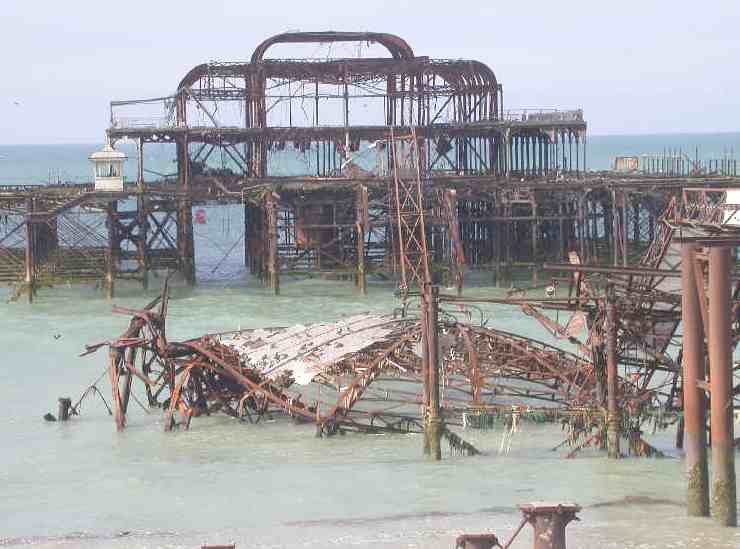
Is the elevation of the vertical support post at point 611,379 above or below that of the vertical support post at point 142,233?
below

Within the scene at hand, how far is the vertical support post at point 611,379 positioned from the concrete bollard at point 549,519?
846 cm

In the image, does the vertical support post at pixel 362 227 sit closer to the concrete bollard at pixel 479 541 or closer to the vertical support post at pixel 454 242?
the vertical support post at pixel 454 242

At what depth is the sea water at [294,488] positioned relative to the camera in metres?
23.9

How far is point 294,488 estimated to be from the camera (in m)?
27.5

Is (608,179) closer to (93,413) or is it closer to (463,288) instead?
(463,288)

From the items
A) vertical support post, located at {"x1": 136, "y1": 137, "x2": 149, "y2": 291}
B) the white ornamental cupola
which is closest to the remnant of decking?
vertical support post, located at {"x1": 136, "y1": 137, "x2": 149, "y2": 291}

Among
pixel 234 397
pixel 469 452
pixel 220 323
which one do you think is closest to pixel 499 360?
pixel 469 452

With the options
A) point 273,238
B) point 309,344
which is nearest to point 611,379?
point 309,344

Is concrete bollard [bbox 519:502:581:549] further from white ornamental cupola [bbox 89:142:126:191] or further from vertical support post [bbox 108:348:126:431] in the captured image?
white ornamental cupola [bbox 89:142:126:191]

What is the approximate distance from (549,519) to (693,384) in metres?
5.60

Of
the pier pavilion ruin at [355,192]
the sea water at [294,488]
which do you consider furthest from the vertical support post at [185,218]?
the sea water at [294,488]

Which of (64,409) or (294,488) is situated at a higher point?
(64,409)

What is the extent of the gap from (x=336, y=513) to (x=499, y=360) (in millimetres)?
5795

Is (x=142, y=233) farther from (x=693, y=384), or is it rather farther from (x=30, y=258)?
(x=693, y=384)
